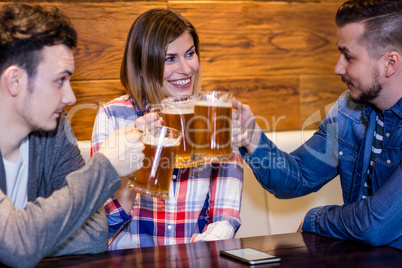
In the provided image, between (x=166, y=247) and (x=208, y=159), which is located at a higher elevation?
(x=208, y=159)

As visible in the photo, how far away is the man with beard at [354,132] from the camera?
65.9 inches

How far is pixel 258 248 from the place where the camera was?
4.44 ft

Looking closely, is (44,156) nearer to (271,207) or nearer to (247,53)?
(271,207)

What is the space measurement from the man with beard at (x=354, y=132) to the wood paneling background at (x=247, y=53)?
2.19ft

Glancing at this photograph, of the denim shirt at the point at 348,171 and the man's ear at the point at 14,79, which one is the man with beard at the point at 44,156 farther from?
the denim shirt at the point at 348,171

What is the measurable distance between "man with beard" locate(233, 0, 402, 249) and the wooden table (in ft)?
0.51

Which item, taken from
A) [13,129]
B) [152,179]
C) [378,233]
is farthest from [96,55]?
[378,233]

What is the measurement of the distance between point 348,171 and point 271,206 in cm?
50

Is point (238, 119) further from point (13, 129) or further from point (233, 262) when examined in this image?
point (13, 129)

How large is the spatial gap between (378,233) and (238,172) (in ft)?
2.29

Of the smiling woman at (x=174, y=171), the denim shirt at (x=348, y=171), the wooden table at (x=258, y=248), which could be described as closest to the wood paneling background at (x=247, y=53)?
the smiling woman at (x=174, y=171)

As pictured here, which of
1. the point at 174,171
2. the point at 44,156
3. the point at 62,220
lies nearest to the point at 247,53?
the point at 174,171

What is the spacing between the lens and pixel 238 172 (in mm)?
1981

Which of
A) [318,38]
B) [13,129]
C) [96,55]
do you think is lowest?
[13,129]
